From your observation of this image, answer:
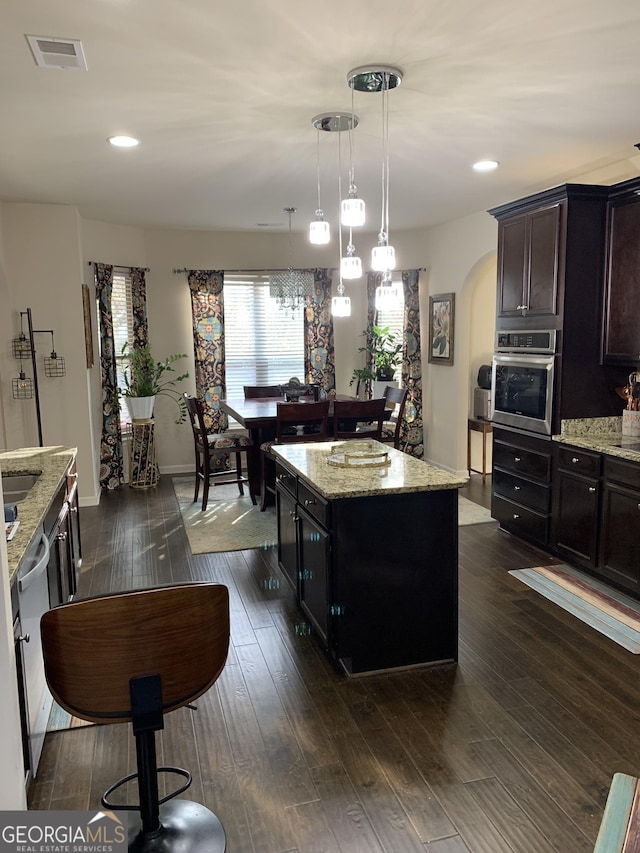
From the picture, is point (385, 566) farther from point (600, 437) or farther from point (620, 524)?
point (600, 437)

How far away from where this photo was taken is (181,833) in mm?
2062

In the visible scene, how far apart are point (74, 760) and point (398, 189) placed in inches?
171

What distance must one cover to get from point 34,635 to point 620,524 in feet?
10.3

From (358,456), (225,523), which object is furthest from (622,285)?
(225,523)

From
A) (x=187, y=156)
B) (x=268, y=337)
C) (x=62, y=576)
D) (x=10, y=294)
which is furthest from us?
(x=268, y=337)

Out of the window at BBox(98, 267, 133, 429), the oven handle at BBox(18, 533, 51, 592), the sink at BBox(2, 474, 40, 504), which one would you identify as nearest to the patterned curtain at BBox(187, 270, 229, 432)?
the window at BBox(98, 267, 133, 429)

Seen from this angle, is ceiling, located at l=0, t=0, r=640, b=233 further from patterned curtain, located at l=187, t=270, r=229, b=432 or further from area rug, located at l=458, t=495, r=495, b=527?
area rug, located at l=458, t=495, r=495, b=527

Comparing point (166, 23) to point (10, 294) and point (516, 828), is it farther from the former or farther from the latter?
point (10, 294)

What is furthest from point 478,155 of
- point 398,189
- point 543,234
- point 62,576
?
point 62,576

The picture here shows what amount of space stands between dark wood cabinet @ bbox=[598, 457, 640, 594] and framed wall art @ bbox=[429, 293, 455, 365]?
321 centimetres

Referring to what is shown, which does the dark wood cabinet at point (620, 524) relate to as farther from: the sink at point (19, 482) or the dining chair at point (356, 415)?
the sink at point (19, 482)

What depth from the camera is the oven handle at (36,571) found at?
7.25ft

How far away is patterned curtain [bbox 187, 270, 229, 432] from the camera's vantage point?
23.8 ft

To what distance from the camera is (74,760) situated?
2.50 meters
